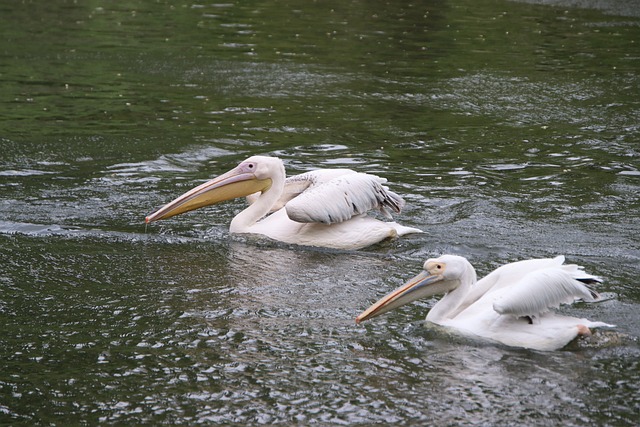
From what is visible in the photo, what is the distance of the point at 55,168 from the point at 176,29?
732cm

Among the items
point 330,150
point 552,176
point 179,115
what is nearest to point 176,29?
point 179,115

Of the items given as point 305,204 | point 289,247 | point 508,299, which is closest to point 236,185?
point 289,247

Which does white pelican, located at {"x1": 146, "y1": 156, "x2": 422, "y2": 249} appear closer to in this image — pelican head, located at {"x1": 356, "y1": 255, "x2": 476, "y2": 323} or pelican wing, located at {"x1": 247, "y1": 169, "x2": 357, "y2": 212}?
pelican wing, located at {"x1": 247, "y1": 169, "x2": 357, "y2": 212}

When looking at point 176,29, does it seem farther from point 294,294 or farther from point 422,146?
point 294,294

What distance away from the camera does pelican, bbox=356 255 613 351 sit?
4457mm

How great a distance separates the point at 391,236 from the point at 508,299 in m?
1.87

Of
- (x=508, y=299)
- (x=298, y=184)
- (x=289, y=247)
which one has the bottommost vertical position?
(x=289, y=247)

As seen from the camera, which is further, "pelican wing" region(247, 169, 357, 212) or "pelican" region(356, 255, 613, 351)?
"pelican wing" region(247, 169, 357, 212)

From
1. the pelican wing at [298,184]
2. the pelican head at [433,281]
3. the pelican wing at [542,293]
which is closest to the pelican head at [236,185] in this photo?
the pelican wing at [298,184]

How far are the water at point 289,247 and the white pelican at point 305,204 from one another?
0.41ft

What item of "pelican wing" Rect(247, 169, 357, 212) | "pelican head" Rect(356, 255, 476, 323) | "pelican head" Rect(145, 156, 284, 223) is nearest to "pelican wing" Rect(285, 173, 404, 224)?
"pelican wing" Rect(247, 169, 357, 212)

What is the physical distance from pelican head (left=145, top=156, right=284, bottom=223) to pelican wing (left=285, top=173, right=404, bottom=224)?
375 millimetres

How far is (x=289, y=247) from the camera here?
636 cm

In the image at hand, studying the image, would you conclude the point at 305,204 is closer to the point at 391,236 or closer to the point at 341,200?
the point at 341,200
